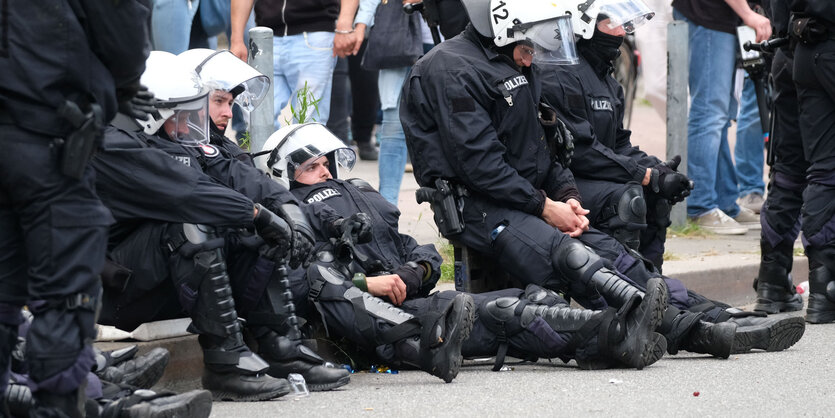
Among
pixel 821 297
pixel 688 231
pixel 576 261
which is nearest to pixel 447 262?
pixel 576 261

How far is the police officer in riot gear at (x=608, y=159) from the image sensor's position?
632 cm

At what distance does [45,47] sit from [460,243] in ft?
8.68

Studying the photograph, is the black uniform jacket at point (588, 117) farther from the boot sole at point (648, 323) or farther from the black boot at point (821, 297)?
the boot sole at point (648, 323)

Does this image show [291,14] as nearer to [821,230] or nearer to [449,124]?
[449,124]

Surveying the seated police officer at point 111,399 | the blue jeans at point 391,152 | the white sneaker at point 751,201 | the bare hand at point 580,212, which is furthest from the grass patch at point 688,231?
the seated police officer at point 111,399

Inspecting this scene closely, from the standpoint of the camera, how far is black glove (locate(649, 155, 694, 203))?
258 inches

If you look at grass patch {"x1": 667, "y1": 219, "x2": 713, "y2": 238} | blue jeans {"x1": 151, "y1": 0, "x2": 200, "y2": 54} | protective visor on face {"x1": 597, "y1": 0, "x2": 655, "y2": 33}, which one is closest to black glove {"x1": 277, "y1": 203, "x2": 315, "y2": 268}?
blue jeans {"x1": 151, "y1": 0, "x2": 200, "y2": 54}

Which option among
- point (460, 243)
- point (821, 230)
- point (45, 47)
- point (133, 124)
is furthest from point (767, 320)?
point (45, 47)

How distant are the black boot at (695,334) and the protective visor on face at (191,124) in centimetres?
205

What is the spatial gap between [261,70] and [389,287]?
1428mm

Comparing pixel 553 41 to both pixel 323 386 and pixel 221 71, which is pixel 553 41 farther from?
pixel 323 386

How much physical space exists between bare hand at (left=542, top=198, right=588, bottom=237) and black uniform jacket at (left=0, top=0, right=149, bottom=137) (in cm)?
248

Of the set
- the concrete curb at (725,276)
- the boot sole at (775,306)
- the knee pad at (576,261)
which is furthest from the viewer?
the concrete curb at (725,276)

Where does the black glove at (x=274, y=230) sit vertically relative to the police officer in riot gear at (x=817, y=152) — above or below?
above
